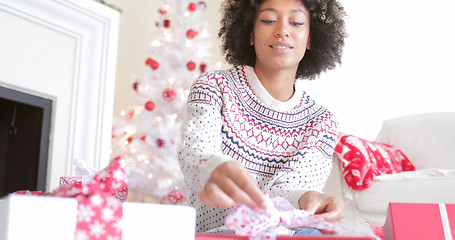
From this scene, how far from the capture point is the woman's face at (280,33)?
1.10m

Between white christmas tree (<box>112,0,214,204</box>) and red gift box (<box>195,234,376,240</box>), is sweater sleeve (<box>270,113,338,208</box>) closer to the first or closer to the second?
red gift box (<box>195,234,376,240</box>)

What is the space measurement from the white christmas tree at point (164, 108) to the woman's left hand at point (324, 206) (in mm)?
1827

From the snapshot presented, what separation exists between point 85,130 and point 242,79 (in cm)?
156

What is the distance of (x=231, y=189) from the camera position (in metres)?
0.61

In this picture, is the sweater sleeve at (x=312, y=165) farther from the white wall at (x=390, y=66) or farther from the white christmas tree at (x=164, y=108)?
the white wall at (x=390, y=66)

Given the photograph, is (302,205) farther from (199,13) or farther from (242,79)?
(199,13)

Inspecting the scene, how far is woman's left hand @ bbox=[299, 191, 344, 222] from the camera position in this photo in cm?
77

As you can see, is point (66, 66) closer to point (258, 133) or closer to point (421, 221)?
point (258, 133)

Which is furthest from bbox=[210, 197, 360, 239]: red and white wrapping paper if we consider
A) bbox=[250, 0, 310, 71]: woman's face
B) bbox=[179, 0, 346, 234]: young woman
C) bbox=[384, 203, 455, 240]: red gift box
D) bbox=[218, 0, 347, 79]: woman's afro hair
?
bbox=[218, 0, 347, 79]: woman's afro hair

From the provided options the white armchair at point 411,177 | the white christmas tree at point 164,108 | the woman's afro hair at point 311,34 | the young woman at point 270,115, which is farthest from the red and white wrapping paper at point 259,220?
the white christmas tree at point 164,108

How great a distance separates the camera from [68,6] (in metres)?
2.35

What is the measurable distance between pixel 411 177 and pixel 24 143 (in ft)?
5.68

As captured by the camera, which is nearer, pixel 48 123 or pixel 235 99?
pixel 235 99

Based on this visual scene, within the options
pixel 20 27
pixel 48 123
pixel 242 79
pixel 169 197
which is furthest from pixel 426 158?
pixel 20 27
